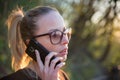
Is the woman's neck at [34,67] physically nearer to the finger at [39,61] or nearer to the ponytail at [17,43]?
the finger at [39,61]

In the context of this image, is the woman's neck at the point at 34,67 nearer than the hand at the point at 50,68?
No

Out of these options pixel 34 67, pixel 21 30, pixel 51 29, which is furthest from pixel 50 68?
pixel 21 30

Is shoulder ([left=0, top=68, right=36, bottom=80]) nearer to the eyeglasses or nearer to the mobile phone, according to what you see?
the mobile phone

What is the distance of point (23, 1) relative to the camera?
4.41m

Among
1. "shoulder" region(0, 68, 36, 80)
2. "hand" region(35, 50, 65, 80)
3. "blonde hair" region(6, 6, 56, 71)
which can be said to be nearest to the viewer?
"hand" region(35, 50, 65, 80)

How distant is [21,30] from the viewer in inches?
157

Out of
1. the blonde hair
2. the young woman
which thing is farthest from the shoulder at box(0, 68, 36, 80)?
the blonde hair

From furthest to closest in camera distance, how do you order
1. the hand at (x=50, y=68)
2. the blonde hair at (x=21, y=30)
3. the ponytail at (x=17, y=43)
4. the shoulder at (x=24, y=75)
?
1. the ponytail at (x=17, y=43)
2. the blonde hair at (x=21, y=30)
3. the shoulder at (x=24, y=75)
4. the hand at (x=50, y=68)

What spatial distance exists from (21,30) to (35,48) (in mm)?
361

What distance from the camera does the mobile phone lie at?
364 centimetres

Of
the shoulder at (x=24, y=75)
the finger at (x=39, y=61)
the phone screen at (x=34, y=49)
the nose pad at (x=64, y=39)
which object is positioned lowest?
the shoulder at (x=24, y=75)

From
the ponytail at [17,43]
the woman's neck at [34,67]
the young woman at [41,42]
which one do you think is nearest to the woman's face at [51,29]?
the young woman at [41,42]

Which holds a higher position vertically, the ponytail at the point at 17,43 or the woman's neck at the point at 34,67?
the ponytail at the point at 17,43

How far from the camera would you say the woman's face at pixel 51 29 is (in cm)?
367
